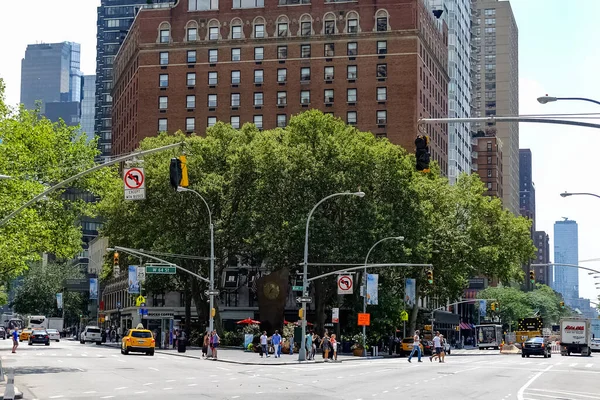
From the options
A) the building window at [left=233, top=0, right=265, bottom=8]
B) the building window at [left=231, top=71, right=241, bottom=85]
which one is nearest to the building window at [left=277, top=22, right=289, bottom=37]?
the building window at [left=233, top=0, right=265, bottom=8]

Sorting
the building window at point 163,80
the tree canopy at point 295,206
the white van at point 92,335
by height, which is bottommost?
the white van at point 92,335

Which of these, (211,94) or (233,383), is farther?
(211,94)

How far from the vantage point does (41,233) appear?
4703 centimetres

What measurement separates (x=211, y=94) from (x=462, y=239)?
4483 centimetres

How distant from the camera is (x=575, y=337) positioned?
277 feet

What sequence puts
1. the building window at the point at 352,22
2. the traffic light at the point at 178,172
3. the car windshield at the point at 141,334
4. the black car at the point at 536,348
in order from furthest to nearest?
1. the building window at the point at 352,22
2. the black car at the point at 536,348
3. the car windshield at the point at 141,334
4. the traffic light at the point at 178,172

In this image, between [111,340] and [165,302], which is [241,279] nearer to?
[165,302]

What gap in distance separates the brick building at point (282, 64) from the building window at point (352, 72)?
5.2 inches

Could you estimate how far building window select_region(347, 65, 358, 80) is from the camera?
380 ft

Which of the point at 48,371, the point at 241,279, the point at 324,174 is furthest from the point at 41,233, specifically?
the point at 241,279

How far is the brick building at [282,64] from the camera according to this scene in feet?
375

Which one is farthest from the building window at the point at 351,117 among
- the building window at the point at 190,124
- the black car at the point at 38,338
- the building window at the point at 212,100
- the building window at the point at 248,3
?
the black car at the point at 38,338

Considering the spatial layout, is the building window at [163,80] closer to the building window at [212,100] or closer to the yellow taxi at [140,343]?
the building window at [212,100]

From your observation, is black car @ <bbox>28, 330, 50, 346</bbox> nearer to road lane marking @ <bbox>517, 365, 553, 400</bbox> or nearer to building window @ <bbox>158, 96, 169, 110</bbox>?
building window @ <bbox>158, 96, 169, 110</bbox>
